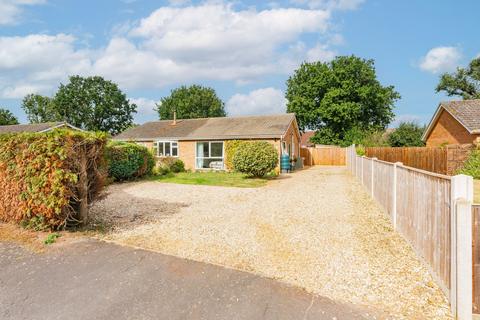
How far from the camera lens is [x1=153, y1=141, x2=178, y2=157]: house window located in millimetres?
24141

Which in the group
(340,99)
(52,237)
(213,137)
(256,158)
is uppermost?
(340,99)

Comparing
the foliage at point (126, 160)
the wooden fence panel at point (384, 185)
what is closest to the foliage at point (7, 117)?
the foliage at point (126, 160)

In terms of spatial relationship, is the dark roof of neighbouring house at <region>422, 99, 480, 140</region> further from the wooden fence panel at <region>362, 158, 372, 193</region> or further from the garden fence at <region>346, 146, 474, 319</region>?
the garden fence at <region>346, 146, 474, 319</region>

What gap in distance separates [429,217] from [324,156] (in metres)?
28.3

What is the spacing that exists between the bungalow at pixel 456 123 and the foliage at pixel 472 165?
362cm

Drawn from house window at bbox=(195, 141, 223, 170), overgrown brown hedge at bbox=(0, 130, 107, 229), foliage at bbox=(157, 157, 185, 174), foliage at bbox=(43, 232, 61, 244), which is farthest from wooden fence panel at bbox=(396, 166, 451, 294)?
house window at bbox=(195, 141, 223, 170)

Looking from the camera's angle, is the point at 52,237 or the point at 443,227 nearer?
the point at 443,227

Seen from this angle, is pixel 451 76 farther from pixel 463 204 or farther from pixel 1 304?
pixel 1 304

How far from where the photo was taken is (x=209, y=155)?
22844 millimetres

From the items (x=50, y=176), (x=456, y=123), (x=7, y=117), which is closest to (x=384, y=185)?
(x=50, y=176)

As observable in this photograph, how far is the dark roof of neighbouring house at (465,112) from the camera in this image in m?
17.8

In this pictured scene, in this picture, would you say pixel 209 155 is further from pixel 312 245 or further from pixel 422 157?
pixel 312 245

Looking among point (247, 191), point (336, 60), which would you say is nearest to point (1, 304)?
point (247, 191)

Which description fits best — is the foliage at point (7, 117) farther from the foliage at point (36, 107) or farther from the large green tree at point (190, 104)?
the large green tree at point (190, 104)
